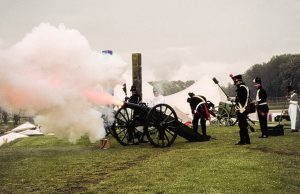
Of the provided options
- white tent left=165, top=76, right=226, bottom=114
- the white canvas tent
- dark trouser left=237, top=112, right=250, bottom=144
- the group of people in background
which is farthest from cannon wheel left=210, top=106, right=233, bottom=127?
dark trouser left=237, top=112, right=250, bottom=144

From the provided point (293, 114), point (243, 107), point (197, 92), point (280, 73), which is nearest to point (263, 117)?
point (243, 107)

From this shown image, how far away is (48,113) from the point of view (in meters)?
10.7

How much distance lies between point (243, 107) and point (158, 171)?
16.4 ft

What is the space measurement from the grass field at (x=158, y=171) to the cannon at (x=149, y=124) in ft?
2.88

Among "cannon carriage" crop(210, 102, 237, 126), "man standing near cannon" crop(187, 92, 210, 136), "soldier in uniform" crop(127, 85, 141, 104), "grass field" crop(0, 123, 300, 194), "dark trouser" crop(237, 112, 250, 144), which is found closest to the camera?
"grass field" crop(0, 123, 300, 194)

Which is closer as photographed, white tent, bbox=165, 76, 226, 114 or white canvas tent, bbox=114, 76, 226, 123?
white canvas tent, bbox=114, 76, 226, 123

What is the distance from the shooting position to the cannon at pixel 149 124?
39.4ft

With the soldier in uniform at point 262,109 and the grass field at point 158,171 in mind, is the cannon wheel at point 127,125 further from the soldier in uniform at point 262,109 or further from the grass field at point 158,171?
the soldier in uniform at point 262,109

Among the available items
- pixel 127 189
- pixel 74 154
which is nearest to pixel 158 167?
pixel 127 189

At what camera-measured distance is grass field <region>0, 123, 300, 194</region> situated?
6.39 metres

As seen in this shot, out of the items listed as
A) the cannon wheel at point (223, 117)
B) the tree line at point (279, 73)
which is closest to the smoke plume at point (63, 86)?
the cannon wheel at point (223, 117)

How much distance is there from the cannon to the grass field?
88 centimetres

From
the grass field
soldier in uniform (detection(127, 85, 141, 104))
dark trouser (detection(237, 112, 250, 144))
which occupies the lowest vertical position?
the grass field

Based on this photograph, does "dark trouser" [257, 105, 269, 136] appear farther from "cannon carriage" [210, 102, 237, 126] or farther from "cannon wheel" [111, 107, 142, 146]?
"cannon carriage" [210, 102, 237, 126]
